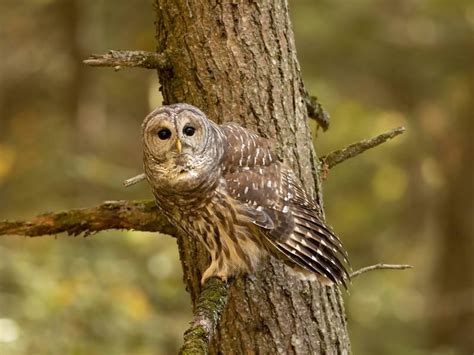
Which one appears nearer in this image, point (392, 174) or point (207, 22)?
point (207, 22)

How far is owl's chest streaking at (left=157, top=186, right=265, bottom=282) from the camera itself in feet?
12.2

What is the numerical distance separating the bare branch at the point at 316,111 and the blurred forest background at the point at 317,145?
2547mm

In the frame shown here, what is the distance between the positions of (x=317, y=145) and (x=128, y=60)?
7.06 metres

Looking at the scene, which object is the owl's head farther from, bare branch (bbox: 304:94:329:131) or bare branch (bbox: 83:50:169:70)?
bare branch (bbox: 304:94:329:131)

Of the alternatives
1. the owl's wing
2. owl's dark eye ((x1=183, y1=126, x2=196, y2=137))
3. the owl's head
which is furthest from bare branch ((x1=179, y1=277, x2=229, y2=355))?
owl's dark eye ((x1=183, y1=126, x2=196, y2=137))

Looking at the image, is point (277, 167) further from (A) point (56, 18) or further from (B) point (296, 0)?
(A) point (56, 18)

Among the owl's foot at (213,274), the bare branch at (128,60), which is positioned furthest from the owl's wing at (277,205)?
the bare branch at (128,60)

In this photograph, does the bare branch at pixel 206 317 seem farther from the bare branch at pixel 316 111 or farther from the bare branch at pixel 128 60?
the bare branch at pixel 316 111

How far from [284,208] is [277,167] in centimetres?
19

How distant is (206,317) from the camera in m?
3.11

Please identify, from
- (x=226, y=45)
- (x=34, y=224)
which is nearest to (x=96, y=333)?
(x=34, y=224)

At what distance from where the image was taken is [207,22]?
153 inches

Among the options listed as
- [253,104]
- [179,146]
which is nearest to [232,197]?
[179,146]

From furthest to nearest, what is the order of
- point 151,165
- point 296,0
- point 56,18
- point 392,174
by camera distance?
point 392,174 < point 56,18 < point 296,0 < point 151,165
